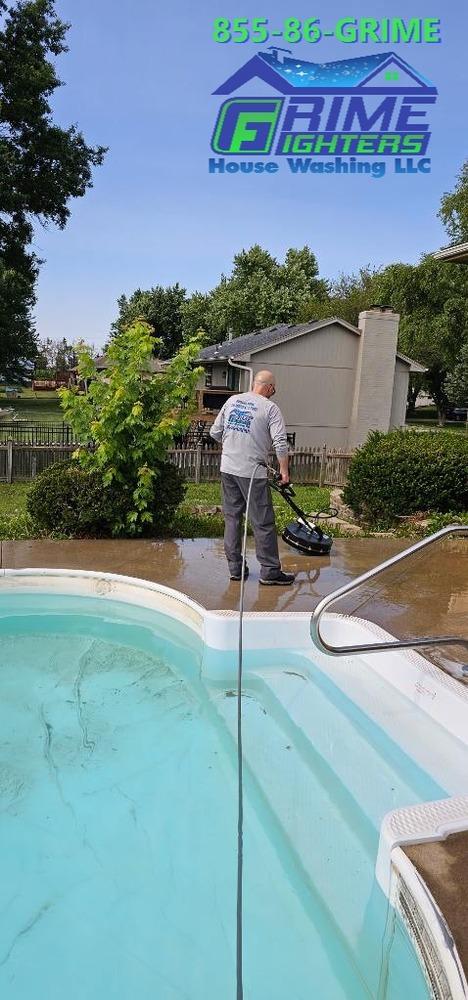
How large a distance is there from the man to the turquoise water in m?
1.36

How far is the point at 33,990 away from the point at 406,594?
3951 millimetres

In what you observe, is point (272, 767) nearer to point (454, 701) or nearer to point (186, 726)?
point (186, 726)

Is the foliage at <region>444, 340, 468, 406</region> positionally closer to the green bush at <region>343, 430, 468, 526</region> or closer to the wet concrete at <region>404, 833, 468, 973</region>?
the green bush at <region>343, 430, 468, 526</region>

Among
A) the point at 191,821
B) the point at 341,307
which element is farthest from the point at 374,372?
the point at 191,821

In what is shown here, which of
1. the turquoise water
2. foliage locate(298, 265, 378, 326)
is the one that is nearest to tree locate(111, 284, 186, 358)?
foliage locate(298, 265, 378, 326)

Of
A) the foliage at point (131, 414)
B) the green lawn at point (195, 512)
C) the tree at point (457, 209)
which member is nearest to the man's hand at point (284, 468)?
the foliage at point (131, 414)

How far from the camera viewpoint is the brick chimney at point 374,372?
22.2m

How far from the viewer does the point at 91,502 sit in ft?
23.2

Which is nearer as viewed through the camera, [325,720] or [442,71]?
[325,720]

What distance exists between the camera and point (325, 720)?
408 cm

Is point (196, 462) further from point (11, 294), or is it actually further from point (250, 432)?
point (11, 294)

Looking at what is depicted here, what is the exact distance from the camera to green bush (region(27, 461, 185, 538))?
279 inches

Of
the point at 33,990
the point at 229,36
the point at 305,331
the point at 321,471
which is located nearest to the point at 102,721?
the point at 33,990

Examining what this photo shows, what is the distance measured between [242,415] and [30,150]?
81.8ft
